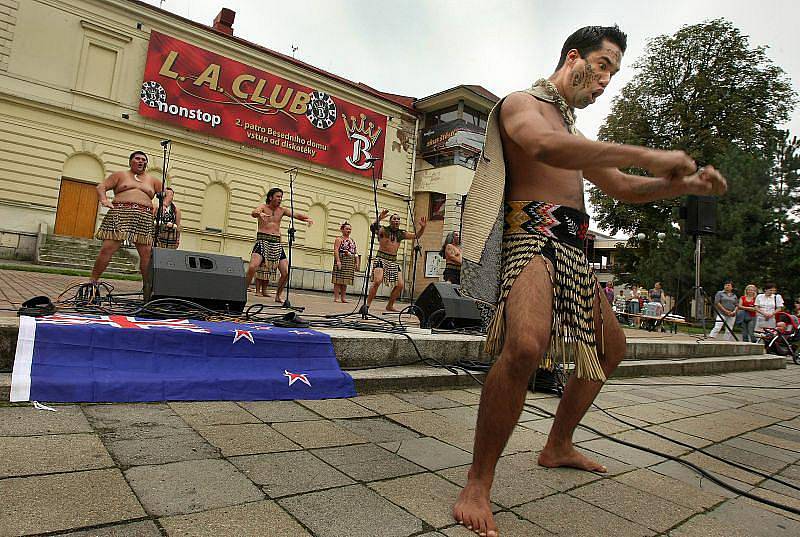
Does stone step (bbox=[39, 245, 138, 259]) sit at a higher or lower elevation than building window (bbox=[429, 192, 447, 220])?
lower

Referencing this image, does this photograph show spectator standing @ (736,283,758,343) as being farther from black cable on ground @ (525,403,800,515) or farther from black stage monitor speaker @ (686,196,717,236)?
black cable on ground @ (525,403,800,515)

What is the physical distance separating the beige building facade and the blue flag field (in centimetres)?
1548

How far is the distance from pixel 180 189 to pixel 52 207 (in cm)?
389

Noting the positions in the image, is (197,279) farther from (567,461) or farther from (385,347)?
(567,461)

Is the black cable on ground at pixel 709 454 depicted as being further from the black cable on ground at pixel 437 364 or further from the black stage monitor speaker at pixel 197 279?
the black stage monitor speaker at pixel 197 279

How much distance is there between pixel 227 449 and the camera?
208 centimetres

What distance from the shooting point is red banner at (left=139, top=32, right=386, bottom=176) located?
17.4m

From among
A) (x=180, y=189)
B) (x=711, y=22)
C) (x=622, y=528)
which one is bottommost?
(x=622, y=528)

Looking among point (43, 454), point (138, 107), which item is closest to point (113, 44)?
point (138, 107)

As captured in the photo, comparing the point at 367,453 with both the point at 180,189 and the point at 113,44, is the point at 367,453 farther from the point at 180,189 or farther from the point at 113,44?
the point at 113,44

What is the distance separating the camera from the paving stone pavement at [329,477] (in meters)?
1.50

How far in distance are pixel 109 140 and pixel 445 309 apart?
15.8m

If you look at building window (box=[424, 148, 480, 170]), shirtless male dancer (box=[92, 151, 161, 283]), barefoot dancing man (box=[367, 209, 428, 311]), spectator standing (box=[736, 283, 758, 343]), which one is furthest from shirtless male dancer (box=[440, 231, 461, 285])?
building window (box=[424, 148, 480, 170])

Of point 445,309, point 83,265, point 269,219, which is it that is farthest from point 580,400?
point 83,265
